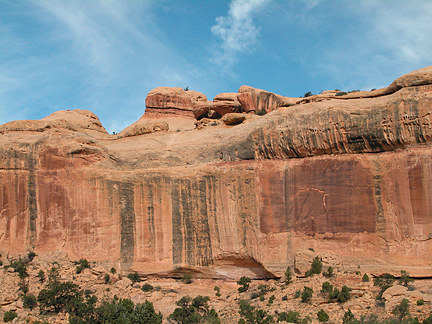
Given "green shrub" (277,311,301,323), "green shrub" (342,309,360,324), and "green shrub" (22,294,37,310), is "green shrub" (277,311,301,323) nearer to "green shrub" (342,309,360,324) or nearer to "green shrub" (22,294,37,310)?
"green shrub" (342,309,360,324)

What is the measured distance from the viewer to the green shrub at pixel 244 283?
29469 mm

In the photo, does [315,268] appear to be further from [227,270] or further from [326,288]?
[227,270]

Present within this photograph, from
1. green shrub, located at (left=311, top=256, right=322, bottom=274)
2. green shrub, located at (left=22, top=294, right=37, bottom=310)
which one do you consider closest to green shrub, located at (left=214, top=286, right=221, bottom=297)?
green shrub, located at (left=311, top=256, right=322, bottom=274)

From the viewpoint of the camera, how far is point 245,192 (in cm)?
3025

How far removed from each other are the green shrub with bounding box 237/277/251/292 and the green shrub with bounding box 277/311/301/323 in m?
5.22

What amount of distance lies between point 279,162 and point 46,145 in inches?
694

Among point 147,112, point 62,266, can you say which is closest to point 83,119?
point 147,112

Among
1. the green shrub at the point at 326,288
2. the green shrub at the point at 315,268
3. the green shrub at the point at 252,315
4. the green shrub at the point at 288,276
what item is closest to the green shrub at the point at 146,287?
the green shrub at the point at 252,315

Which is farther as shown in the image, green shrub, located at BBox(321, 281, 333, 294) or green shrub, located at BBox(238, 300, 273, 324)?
green shrub, located at BBox(321, 281, 333, 294)

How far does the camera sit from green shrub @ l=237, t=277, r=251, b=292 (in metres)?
29.5

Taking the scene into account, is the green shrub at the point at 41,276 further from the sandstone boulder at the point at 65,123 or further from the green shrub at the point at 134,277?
the sandstone boulder at the point at 65,123

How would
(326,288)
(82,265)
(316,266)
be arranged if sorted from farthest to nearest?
(82,265)
(316,266)
(326,288)

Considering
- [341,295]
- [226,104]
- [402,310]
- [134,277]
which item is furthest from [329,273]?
[226,104]

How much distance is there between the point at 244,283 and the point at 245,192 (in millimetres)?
6195
